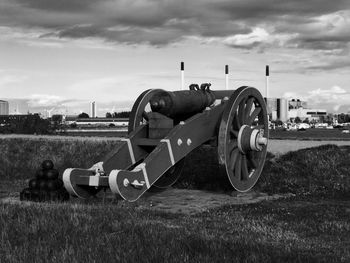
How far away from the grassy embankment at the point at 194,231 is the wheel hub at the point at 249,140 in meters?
1.27

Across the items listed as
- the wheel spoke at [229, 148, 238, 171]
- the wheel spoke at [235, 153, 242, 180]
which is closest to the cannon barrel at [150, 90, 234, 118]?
the wheel spoke at [229, 148, 238, 171]

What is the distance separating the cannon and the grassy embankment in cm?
61

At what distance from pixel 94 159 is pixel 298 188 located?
6517 mm

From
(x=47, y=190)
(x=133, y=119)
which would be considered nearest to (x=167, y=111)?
(x=133, y=119)

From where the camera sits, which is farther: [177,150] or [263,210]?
[177,150]

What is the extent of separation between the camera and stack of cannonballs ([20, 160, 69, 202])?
9.45m

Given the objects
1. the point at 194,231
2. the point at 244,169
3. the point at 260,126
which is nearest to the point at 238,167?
the point at 244,169

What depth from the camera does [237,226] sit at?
7293 mm

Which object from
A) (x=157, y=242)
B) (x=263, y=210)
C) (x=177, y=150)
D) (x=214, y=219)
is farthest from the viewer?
(x=177, y=150)

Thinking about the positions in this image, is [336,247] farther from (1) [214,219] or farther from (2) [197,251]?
(1) [214,219]

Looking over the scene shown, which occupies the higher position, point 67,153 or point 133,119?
point 133,119

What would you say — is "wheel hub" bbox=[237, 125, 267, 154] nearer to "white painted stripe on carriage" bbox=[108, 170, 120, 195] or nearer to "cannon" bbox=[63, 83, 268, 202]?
"cannon" bbox=[63, 83, 268, 202]

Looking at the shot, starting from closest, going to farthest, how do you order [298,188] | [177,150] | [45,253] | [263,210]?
[45,253] → [263,210] → [177,150] → [298,188]

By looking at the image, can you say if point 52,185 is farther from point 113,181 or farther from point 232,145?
point 232,145
